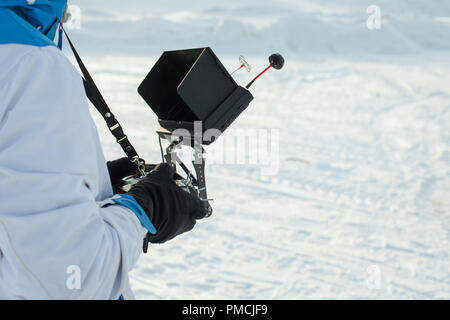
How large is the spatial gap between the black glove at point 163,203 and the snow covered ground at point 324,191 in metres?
1.87

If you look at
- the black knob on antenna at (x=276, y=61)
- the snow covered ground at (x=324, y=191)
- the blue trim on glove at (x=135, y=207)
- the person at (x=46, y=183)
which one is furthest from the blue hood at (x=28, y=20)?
the snow covered ground at (x=324, y=191)

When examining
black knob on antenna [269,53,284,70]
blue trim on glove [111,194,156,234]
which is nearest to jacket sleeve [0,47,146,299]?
blue trim on glove [111,194,156,234]

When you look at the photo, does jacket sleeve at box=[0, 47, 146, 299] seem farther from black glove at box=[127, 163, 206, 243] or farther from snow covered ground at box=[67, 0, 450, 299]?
snow covered ground at box=[67, 0, 450, 299]

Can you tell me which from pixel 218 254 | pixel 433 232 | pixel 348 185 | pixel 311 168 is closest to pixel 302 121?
pixel 311 168

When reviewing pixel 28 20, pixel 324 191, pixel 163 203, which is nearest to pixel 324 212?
pixel 324 191

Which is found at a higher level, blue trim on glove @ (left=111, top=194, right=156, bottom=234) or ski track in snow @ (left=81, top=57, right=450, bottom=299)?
blue trim on glove @ (left=111, top=194, right=156, bottom=234)

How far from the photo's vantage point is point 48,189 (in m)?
0.80

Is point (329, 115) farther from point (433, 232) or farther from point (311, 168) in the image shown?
point (433, 232)

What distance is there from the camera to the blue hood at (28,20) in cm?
87

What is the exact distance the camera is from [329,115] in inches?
272

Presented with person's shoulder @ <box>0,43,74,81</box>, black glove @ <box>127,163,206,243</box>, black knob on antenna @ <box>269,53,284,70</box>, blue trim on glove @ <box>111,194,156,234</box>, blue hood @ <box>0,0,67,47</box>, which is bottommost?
black glove @ <box>127,163,206,243</box>

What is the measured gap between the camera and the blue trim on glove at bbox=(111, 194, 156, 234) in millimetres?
1010

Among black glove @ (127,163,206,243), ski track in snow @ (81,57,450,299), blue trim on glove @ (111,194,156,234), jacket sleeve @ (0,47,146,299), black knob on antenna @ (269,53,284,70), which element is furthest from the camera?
ski track in snow @ (81,57,450,299)

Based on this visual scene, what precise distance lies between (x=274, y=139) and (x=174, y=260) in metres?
2.87
